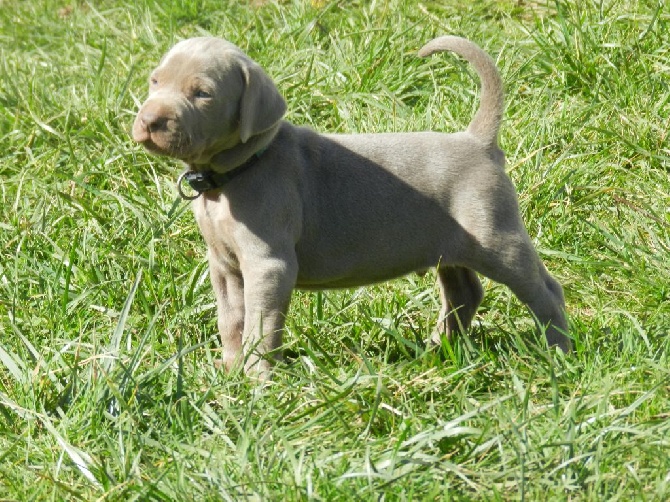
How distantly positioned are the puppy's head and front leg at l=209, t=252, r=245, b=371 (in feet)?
1.83

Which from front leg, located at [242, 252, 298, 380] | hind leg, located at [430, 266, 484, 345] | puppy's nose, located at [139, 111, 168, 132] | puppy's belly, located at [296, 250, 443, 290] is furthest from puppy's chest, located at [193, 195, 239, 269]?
hind leg, located at [430, 266, 484, 345]

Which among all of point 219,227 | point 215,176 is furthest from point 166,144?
point 219,227

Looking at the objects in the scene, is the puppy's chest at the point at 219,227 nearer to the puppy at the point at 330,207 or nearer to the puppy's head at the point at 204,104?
the puppy at the point at 330,207

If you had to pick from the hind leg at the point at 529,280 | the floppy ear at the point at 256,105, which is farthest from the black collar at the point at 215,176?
the hind leg at the point at 529,280

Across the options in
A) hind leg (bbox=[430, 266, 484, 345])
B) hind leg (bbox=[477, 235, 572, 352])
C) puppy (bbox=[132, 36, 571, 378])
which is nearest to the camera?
puppy (bbox=[132, 36, 571, 378])

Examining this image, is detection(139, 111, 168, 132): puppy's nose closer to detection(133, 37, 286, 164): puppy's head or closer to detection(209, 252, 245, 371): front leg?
detection(133, 37, 286, 164): puppy's head

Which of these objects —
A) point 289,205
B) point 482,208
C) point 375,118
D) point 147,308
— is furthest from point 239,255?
point 375,118

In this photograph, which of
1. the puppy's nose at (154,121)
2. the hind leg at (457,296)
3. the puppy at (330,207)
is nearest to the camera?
the puppy's nose at (154,121)

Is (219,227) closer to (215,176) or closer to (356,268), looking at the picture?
(215,176)

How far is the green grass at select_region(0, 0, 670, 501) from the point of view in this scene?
3918 mm

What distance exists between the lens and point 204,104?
4.53m

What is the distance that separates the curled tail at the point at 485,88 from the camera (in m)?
5.04

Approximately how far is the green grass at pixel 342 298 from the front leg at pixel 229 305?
0.19 meters

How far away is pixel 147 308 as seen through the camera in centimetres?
527
